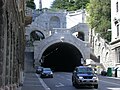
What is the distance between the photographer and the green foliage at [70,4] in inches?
4757

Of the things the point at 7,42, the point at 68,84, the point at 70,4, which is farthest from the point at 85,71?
the point at 70,4

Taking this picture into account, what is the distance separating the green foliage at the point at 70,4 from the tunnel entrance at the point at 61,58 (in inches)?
1004

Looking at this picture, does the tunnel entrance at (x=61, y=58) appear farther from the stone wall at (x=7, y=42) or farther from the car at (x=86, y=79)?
the stone wall at (x=7, y=42)

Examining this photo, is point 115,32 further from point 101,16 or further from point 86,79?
point 86,79

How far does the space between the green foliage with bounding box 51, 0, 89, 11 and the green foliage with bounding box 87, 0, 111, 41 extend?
37.2 m

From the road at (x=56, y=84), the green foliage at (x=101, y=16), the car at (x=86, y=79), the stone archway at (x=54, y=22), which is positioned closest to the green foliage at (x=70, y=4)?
the stone archway at (x=54, y=22)

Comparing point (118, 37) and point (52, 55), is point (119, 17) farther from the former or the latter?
point (52, 55)

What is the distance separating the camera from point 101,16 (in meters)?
80.1

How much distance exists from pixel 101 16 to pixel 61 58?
23179 mm

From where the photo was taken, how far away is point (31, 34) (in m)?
102

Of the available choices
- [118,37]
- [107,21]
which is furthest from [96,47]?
[118,37]

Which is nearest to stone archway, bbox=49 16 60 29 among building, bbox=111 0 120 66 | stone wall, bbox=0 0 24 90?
building, bbox=111 0 120 66

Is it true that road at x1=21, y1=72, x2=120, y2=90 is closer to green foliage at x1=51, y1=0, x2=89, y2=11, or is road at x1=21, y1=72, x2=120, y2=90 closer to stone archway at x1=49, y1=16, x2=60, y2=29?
stone archway at x1=49, y1=16, x2=60, y2=29

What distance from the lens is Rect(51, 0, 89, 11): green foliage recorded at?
120825 mm
